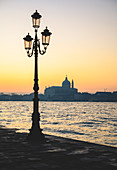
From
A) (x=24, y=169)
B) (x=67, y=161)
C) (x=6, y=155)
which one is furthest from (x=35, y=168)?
(x=6, y=155)

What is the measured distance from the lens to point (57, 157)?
898 centimetres

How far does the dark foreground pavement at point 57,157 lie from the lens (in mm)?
7773

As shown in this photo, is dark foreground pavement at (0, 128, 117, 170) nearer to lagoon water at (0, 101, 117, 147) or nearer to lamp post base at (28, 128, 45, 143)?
lamp post base at (28, 128, 45, 143)

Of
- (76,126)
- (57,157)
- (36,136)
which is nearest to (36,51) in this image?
(36,136)

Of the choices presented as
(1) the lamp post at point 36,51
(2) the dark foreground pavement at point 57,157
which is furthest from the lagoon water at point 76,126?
(2) the dark foreground pavement at point 57,157

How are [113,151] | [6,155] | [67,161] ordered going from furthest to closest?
[113,151], [6,155], [67,161]

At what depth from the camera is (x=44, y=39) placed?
1302 centimetres

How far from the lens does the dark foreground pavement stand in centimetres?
777

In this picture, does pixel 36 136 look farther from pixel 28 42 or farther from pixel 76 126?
pixel 76 126

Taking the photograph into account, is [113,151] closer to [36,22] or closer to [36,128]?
[36,128]

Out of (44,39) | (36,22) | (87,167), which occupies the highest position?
(36,22)

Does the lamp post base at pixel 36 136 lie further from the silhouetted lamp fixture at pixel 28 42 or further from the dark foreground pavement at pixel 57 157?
the silhouetted lamp fixture at pixel 28 42

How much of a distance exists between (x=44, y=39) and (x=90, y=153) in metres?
5.82

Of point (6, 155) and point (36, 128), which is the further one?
point (36, 128)
